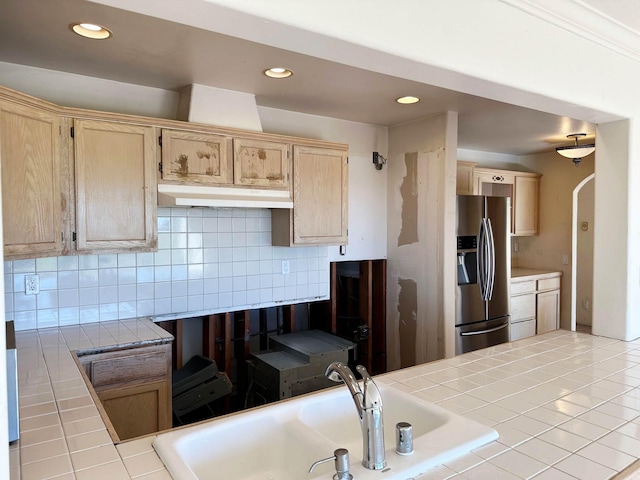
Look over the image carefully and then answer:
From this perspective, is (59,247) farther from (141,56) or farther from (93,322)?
(141,56)

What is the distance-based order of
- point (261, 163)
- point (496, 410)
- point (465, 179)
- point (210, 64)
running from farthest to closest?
point (465, 179), point (261, 163), point (210, 64), point (496, 410)

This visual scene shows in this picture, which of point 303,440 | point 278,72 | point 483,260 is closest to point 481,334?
point 483,260

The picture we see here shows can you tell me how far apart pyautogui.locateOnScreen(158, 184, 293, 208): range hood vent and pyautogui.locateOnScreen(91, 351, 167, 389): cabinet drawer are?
0.84m

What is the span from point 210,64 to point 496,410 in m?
2.17

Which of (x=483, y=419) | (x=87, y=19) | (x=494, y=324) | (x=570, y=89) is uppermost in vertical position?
(x=87, y=19)

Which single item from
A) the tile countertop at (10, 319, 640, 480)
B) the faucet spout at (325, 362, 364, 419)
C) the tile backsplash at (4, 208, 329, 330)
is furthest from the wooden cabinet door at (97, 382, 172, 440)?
the faucet spout at (325, 362, 364, 419)

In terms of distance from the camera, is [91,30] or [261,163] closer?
[91,30]

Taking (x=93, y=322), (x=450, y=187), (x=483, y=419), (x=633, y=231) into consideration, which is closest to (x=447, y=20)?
(x=483, y=419)

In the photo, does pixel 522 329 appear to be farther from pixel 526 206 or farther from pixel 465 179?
pixel 465 179

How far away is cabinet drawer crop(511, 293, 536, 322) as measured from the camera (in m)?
4.78

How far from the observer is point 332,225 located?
3342 millimetres

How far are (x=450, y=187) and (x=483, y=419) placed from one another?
2.47 metres

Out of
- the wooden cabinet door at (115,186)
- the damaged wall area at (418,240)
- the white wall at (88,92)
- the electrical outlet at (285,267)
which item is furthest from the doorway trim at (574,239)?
the wooden cabinet door at (115,186)

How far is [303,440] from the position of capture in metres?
1.30
